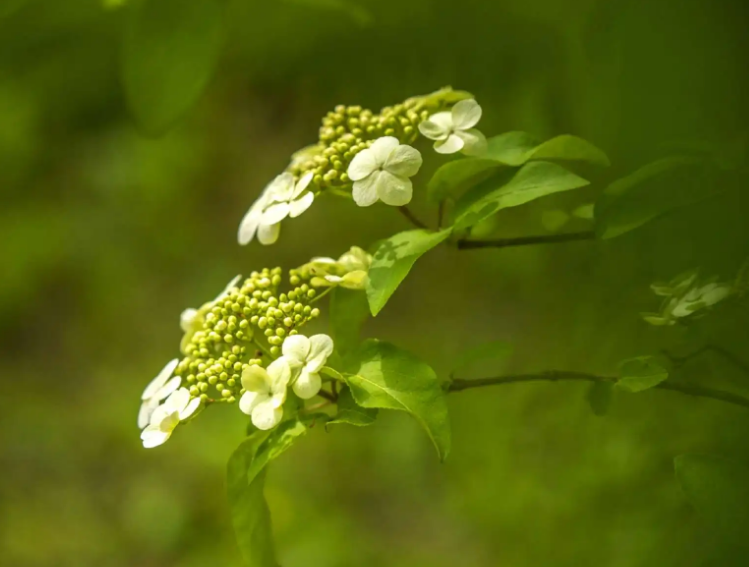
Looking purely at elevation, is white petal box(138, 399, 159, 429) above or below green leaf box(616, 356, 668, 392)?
below

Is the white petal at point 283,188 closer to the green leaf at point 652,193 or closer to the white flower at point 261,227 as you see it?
the white flower at point 261,227

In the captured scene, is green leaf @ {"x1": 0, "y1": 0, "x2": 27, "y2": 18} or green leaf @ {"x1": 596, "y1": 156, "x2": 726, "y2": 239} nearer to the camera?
green leaf @ {"x1": 596, "y1": 156, "x2": 726, "y2": 239}

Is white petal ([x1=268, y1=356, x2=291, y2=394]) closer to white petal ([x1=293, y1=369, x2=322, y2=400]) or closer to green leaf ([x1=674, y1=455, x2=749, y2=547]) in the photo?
white petal ([x1=293, y1=369, x2=322, y2=400])

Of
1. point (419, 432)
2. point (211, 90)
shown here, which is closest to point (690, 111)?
point (419, 432)

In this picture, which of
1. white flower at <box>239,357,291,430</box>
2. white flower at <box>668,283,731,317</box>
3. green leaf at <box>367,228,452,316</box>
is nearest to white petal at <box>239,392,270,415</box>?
white flower at <box>239,357,291,430</box>

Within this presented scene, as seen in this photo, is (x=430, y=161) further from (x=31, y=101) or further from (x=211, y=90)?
(x=31, y=101)

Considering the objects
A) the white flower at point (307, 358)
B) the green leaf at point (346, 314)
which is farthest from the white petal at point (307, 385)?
the green leaf at point (346, 314)
